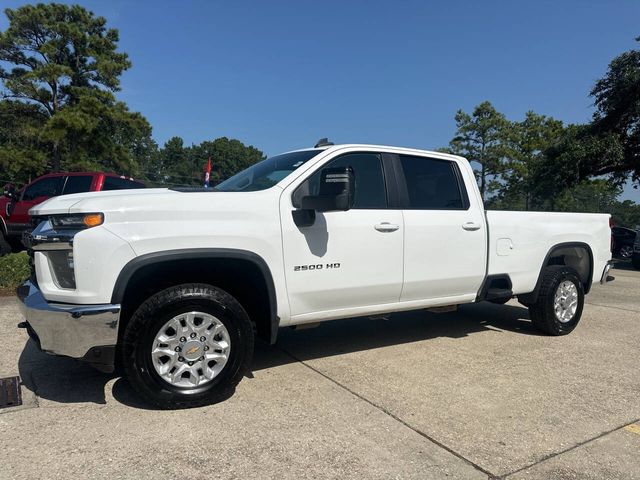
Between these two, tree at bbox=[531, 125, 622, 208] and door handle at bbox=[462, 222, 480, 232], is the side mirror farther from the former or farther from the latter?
tree at bbox=[531, 125, 622, 208]

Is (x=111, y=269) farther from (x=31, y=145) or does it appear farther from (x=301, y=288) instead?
(x=31, y=145)

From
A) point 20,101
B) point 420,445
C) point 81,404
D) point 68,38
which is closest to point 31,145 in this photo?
point 20,101

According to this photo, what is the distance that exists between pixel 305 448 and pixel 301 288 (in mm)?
1269

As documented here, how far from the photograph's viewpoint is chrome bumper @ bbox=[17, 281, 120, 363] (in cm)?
308

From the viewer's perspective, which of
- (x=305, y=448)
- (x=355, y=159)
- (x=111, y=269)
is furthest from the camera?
(x=355, y=159)

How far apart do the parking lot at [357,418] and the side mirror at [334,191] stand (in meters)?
1.46

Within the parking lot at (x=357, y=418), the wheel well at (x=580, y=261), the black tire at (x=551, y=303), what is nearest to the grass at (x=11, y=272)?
the parking lot at (x=357, y=418)

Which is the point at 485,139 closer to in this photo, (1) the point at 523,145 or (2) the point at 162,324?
(1) the point at 523,145

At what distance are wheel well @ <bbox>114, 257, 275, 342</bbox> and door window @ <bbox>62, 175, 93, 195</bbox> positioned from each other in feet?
27.4

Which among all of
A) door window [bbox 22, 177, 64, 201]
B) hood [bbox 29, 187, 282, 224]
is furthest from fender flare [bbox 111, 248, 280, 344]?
door window [bbox 22, 177, 64, 201]

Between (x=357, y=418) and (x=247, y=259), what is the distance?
137 cm

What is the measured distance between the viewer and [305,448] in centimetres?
296

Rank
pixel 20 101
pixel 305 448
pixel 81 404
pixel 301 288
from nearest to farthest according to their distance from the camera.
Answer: pixel 305 448
pixel 81 404
pixel 301 288
pixel 20 101

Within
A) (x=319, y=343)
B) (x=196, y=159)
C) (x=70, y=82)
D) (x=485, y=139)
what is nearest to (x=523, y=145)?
(x=485, y=139)
